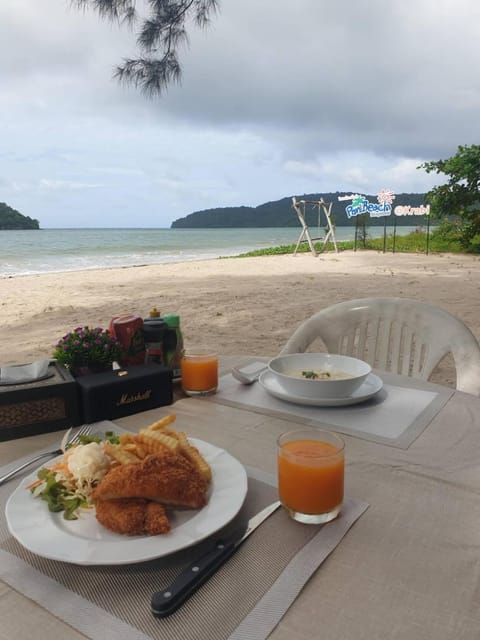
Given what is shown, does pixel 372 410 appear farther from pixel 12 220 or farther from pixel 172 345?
pixel 12 220

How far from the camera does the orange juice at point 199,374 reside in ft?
4.04

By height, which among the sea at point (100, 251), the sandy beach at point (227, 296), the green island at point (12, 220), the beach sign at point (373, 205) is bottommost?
the sandy beach at point (227, 296)

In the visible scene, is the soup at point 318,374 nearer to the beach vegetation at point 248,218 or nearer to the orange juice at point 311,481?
the orange juice at point 311,481

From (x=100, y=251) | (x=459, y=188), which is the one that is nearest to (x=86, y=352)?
(x=459, y=188)

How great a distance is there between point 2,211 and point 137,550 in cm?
5240

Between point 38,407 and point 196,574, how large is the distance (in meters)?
0.60

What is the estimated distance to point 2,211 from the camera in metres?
A: 46.2

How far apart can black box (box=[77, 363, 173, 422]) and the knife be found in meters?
0.52

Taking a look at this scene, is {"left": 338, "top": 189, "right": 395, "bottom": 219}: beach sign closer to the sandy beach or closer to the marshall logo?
the sandy beach

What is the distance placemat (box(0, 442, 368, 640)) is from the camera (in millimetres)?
505

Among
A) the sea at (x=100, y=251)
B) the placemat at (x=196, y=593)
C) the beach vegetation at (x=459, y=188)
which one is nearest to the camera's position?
the placemat at (x=196, y=593)

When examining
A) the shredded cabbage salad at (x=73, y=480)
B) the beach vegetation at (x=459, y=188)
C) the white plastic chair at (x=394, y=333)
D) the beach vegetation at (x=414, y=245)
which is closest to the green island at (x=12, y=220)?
the beach vegetation at (x=414, y=245)

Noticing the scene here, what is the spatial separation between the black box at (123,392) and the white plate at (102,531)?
32 cm

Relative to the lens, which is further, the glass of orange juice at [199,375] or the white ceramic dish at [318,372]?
the glass of orange juice at [199,375]
